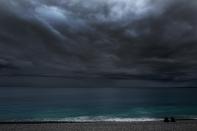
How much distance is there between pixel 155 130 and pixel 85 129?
6.01 m

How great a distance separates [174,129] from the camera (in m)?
20.0

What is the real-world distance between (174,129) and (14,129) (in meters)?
14.0

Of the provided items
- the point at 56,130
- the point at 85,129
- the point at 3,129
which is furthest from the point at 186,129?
the point at 3,129

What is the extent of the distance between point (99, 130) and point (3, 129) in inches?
333

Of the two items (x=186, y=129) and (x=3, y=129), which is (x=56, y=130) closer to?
(x=3, y=129)

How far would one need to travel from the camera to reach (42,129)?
66.8 feet

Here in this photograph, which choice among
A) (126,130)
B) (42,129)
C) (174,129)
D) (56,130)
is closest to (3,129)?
(42,129)

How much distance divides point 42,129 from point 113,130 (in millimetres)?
6270

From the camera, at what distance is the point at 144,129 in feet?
66.0

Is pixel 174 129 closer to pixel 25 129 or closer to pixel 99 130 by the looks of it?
pixel 99 130

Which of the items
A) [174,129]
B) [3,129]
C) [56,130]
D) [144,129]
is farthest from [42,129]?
[174,129]

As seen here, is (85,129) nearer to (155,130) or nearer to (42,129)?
(42,129)

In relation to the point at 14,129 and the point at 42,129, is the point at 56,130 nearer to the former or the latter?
the point at 42,129

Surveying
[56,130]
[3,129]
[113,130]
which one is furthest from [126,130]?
[3,129]
